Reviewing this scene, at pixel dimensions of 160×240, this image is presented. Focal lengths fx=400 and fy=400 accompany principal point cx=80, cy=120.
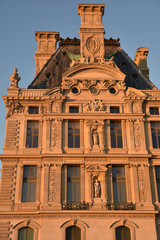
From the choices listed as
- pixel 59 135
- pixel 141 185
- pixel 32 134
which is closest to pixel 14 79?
pixel 32 134

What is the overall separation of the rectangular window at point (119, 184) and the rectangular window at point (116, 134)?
1.87 m

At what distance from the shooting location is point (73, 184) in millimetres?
29219

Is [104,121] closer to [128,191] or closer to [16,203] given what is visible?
[128,191]

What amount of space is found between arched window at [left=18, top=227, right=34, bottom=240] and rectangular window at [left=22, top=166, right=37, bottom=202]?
2072 millimetres

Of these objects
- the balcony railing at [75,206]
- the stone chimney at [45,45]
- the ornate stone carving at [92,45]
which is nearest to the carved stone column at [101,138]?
the balcony railing at [75,206]

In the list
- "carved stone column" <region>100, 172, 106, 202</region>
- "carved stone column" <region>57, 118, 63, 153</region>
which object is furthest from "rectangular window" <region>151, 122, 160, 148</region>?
"carved stone column" <region>57, 118, 63, 153</region>

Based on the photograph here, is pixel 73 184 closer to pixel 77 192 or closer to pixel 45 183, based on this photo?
pixel 77 192

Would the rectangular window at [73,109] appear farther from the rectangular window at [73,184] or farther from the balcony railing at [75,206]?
the balcony railing at [75,206]

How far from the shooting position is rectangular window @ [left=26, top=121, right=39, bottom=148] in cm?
3077

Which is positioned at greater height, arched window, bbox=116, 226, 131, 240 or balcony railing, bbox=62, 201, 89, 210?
balcony railing, bbox=62, 201, 89, 210

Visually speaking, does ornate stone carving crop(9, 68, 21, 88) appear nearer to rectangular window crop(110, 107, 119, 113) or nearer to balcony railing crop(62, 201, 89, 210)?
rectangular window crop(110, 107, 119, 113)

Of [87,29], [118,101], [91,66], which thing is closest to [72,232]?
[118,101]

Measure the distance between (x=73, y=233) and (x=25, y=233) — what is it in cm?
331

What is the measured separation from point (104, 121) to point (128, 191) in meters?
5.84
